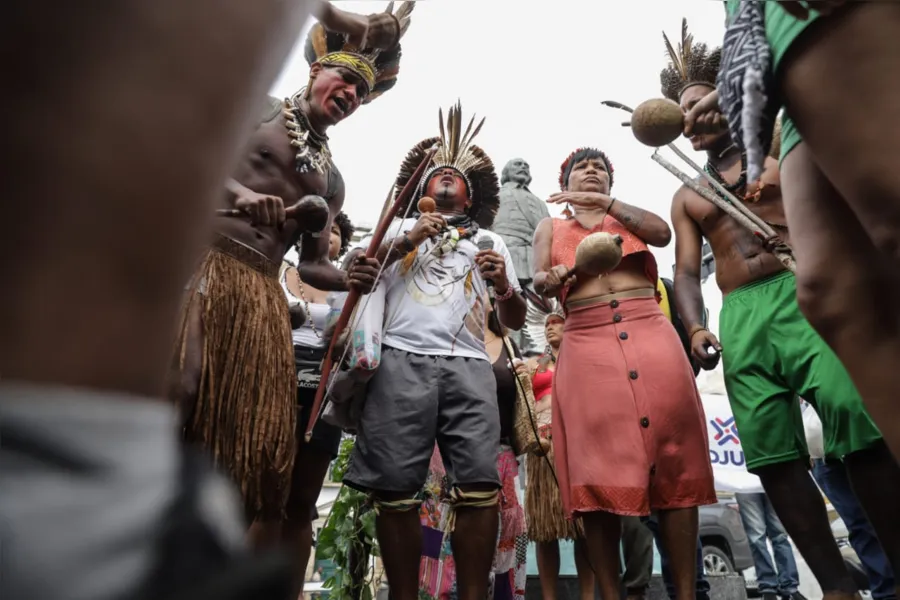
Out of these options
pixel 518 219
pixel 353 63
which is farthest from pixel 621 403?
pixel 518 219

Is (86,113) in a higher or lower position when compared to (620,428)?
lower

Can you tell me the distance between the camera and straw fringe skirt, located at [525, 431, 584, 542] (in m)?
5.42

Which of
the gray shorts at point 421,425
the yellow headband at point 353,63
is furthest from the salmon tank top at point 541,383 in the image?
the yellow headband at point 353,63

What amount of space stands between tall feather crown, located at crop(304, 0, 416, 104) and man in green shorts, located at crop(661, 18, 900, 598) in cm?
108

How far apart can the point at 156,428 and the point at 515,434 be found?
4.33 metres

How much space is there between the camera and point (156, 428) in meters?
0.46

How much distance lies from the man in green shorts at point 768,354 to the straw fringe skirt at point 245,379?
1.66 metres

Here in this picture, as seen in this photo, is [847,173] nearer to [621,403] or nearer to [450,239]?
[621,403]

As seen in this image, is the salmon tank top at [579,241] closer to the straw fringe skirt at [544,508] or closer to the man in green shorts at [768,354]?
the man in green shorts at [768,354]

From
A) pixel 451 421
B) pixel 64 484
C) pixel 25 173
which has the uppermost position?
pixel 451 421

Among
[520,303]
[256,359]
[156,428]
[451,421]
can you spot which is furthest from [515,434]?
[156,428]

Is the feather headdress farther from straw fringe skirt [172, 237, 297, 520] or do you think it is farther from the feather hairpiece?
straw fringe skirt [172, 237, 297, 520]

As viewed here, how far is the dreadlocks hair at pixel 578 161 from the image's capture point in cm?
409

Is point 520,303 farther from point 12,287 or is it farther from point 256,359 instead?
point 12,287
